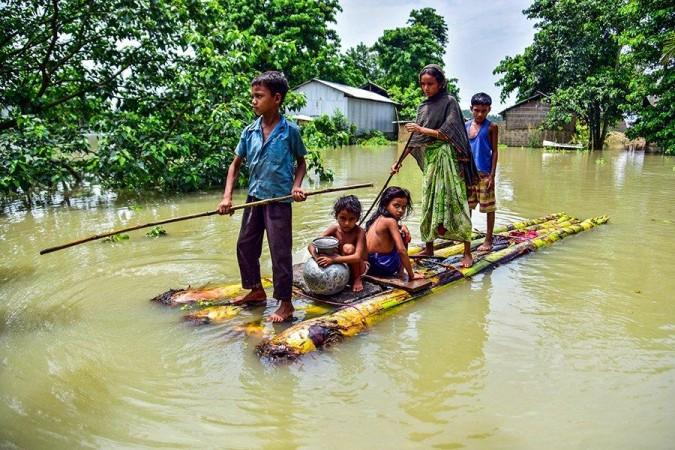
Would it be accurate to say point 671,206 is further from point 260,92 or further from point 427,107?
point 260,92

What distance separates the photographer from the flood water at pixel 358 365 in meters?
2.30

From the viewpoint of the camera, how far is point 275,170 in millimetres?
3383

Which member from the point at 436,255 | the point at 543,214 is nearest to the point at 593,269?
the point at 436,255

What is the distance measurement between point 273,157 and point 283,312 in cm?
107

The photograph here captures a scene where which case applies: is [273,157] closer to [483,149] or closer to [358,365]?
[358,365]

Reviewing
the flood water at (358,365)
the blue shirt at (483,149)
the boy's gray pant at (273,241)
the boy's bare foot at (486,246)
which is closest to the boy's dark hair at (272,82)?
the boy's gray pant at (273,241)

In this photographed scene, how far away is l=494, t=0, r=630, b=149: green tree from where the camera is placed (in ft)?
65.2

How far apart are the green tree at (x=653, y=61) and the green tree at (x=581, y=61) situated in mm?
4070

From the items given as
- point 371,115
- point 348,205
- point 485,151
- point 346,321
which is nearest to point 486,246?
point 485,151

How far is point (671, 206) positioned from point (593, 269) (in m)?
4.56

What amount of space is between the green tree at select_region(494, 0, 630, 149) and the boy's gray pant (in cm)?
1981

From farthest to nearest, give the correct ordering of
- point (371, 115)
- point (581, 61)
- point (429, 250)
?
point (371, 115)
point (581, 61)
point (429, 250)

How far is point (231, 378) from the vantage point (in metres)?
2.77

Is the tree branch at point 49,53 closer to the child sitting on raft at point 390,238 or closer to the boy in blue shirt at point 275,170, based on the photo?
the boy in blue shirt at point 275,170
